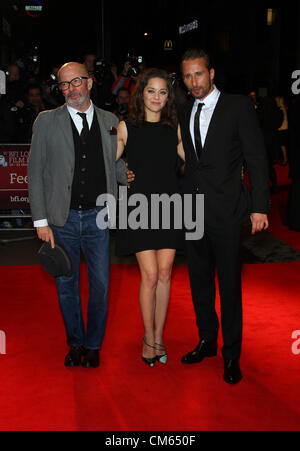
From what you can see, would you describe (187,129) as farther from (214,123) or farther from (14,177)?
(14,177)

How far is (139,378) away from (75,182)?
1286 millimetres

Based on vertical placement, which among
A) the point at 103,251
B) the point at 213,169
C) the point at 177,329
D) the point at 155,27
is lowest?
the point at 177,329

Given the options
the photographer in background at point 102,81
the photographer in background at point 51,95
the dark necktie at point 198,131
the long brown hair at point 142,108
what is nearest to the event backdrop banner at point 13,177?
the photographer in background at point 51,95

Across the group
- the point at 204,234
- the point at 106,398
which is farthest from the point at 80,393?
the point at 204,234

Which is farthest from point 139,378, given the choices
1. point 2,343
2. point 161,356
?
point 2,343

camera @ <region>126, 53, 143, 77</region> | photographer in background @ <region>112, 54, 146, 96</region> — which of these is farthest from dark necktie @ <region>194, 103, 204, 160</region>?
camera @ <region>126, 53, 143, 77</region>

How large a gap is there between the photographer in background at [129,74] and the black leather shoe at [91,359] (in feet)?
16.4

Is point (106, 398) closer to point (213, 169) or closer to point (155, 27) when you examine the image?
point (213, 169)

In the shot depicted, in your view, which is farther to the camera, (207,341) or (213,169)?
(207,341)

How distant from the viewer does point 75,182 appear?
11.5 ft

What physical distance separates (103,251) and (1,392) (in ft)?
3.47

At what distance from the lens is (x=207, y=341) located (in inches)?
149
